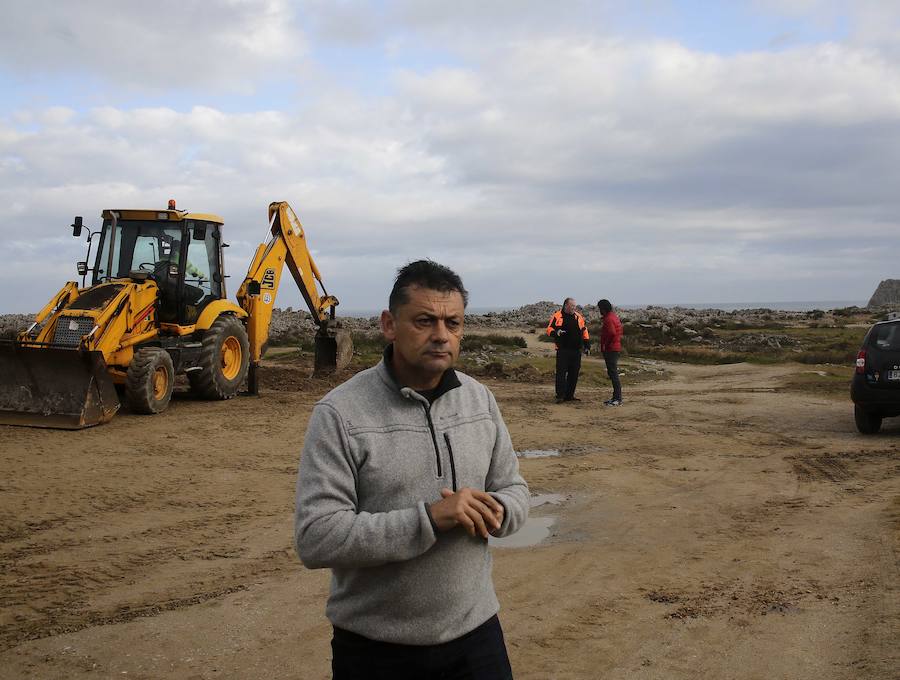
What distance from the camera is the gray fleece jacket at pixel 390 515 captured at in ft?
8.23

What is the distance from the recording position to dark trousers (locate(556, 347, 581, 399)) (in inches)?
648

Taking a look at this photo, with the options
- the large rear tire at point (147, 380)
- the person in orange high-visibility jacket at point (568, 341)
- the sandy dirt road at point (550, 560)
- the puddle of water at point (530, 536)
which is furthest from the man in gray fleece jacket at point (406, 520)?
the person in orange high-visibility jacket at point (568, 341)

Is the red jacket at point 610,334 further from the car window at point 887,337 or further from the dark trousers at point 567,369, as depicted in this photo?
the car window at point 887,337

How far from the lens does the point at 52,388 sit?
12359mm

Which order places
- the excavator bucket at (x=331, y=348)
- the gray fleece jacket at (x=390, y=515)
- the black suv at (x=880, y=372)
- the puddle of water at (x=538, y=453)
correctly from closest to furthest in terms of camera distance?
1. the gray fleece jacket at (x=390, y=515)
2. the puddle of water at (x=538, y=453)
3. the black suv at (x=880, y=372)
4. the excavator bucket at (x=331, y=348)

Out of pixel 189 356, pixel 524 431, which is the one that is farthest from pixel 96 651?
pixel 189 356

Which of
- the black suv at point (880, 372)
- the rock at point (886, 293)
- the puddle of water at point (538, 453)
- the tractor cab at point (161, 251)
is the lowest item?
the puddle of water at point (538, 453)

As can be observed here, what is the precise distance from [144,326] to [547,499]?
7715 millimetres

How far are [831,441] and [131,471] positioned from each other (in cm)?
932

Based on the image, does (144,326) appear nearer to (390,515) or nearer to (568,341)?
(568,341)

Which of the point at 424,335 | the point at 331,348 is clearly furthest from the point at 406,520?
the point at 331,348

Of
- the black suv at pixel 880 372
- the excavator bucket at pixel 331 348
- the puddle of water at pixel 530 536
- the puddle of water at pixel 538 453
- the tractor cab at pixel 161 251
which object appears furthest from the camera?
the excavator bucket at pixel 331 348

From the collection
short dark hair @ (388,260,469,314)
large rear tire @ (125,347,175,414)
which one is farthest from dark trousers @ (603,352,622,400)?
short dark hair @ (388,260,469,314)

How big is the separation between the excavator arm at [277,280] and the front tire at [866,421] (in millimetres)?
10419
